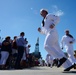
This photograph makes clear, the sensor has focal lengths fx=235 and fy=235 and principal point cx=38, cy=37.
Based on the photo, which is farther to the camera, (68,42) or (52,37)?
(68,42)

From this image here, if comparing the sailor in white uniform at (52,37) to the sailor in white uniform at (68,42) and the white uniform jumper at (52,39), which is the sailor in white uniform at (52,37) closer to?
the white uniform jumper at (52,39)

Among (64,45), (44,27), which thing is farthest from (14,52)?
(44,27)

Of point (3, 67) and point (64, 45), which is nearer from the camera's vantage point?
point (3, 67)

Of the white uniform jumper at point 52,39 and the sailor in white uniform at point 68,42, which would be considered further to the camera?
the sailor in white uniform at point 68,42

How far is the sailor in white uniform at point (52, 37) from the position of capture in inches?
253

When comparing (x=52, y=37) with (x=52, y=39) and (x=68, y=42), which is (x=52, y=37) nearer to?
(x=52, y=39)

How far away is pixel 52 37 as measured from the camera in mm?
6551

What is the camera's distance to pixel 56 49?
6.74 m

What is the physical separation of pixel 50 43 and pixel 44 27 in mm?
555

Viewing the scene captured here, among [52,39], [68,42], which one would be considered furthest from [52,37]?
[68,42]

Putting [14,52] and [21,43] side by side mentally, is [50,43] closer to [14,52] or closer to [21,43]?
[21,43]

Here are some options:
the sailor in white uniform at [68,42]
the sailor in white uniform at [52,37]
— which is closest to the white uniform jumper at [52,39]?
the sailor in white uniform at [52,37]

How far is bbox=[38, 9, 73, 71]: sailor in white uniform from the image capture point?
21.1ft

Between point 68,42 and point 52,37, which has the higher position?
point 68,42
